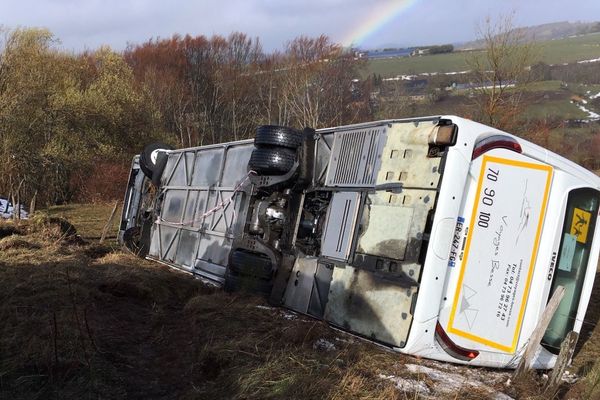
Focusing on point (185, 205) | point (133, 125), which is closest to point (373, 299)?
point (185, 205)

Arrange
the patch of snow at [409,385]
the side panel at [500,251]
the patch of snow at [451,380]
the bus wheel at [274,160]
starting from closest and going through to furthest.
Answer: the patch of snow at [409,385], the patch of snow at [451,380], the side panel at [500,251], the bus wheel at [274,160]

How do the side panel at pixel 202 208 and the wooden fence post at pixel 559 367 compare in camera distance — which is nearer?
the wooden fence post at pixel 559 367

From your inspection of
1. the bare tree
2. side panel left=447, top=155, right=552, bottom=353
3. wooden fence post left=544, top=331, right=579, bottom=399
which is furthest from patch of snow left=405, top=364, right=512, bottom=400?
the bare tree

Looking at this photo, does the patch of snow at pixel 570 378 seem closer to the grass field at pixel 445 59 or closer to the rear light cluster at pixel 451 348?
the rear light cluster at pixel 451 348

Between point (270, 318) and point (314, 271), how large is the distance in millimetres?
619

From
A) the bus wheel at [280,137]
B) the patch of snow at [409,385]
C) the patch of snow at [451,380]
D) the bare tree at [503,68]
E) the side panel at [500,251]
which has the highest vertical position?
the bare tree at [503,68]

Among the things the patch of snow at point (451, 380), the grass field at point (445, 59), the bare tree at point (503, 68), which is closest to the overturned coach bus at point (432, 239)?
the patch of snow at point (451, 380)

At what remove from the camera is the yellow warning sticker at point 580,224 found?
4.70 meters

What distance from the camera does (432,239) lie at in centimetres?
402

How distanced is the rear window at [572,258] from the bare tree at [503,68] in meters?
15.0

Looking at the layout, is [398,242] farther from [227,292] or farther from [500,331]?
[227,292]

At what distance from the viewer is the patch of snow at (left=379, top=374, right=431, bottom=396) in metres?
3.59

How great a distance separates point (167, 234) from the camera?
8.70 metres

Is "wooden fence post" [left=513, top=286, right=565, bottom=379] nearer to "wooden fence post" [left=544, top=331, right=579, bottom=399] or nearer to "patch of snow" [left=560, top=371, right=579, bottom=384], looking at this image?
"wooden fence post" [left=544, top=331, right=579, bottom=399]
